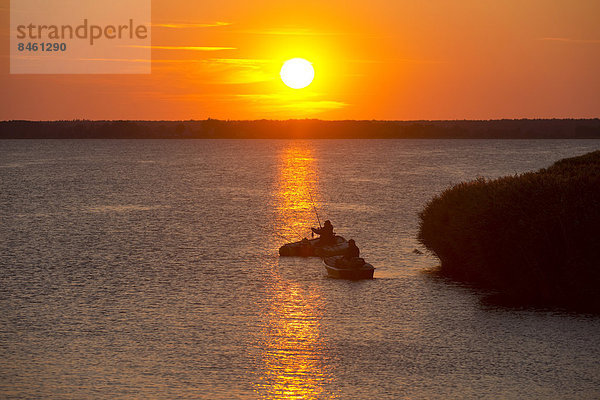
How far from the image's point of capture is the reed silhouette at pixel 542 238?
126 ft

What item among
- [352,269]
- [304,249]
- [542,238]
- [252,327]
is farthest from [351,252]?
[252,327]

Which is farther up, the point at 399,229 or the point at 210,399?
the point at 210,399

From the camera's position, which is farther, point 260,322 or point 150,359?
point 260,322

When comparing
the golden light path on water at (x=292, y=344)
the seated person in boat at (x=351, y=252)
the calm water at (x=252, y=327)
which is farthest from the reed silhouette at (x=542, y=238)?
the golden light path on water at (x=292, y=344)

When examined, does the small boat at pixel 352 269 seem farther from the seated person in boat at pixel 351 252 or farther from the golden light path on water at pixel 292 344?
the golden light path on water at pixel 292 344

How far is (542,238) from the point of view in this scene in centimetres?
3888

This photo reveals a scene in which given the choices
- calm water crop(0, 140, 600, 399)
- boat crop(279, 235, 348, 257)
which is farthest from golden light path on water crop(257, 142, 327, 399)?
boat crop(279, 235, 348, 257)

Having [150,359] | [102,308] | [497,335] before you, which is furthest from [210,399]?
[102,308]

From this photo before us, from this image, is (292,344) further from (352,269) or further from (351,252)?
(351,252)

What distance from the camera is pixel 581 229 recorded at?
3862cm

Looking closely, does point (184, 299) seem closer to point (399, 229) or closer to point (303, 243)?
point (303, 243)

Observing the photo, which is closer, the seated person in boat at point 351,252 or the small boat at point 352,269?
the small boat at point 352,269

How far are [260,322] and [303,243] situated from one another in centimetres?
2086

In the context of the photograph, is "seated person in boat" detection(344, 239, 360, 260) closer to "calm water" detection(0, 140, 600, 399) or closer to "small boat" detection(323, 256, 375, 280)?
"small boat" detection(323, 256, 375, 280)
